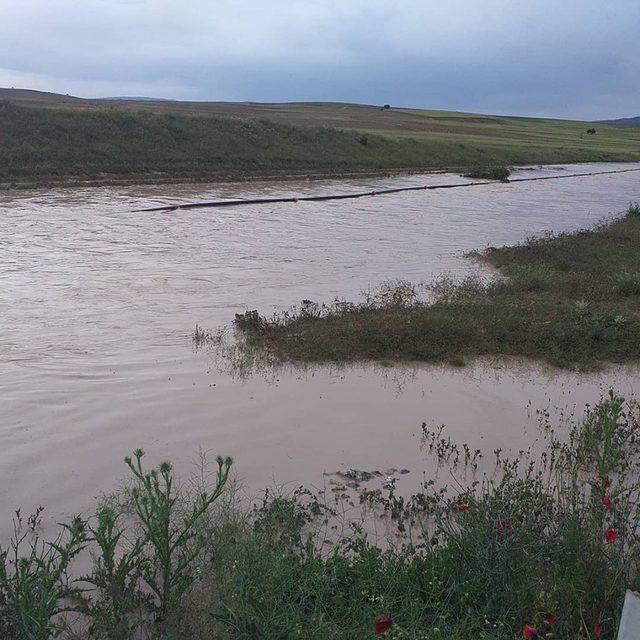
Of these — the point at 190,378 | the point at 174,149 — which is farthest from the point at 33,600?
the point at 174,149

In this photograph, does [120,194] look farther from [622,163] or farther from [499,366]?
[622,163]

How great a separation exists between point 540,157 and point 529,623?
52183mm

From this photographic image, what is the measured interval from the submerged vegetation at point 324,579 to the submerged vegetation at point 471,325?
373 centimetres

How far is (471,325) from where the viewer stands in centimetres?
890

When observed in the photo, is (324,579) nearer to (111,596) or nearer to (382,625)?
(382,625)

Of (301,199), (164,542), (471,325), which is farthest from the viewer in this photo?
(301,199)

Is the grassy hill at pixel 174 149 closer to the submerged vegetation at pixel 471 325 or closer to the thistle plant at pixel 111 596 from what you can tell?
the submerged vegetation at pixel 471 325

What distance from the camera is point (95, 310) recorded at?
31.8 ft

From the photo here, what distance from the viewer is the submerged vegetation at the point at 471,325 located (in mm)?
8203

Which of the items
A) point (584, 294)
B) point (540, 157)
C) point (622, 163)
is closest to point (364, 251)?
point (584, 294)

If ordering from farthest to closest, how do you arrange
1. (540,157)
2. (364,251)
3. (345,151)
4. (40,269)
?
(540,157), (345,151), (364,251), (40,269)

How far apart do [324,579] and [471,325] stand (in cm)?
565

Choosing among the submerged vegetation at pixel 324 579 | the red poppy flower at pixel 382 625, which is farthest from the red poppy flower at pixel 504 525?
the red poppy flower at pixel 382 625

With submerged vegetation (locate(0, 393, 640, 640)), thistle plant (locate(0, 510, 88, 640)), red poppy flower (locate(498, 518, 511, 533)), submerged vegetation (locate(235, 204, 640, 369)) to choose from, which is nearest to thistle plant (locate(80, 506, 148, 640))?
submerged vegetation (locate(0, 393, 640, 640))
